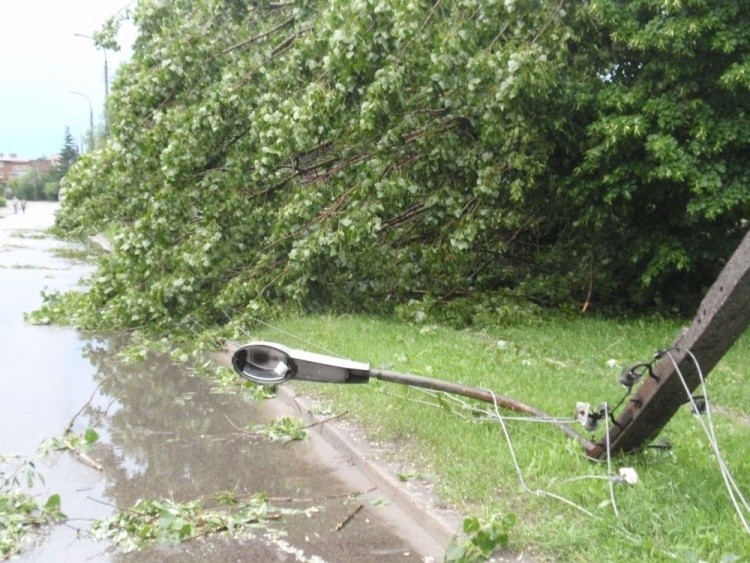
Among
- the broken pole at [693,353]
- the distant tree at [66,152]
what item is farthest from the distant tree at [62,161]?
the broken pole at [693,353]

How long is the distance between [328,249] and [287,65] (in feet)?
8.78

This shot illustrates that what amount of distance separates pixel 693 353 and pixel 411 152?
27.9 feet

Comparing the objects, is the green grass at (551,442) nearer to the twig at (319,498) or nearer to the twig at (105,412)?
the twig at (319,498)

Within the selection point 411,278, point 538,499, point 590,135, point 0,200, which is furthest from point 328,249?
point 0,200

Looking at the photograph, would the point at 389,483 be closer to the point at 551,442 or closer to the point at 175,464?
the point at 551,442

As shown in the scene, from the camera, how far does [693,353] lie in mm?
4672

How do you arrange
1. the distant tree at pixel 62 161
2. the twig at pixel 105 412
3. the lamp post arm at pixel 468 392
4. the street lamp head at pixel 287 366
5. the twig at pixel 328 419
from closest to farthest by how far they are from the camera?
the street lamp head at pixel 287 366
the lamp post arm at pixel 468 392
the twig at pixel 328 419
the twig at pixel 105 412
the distant tree at pixel 62 161

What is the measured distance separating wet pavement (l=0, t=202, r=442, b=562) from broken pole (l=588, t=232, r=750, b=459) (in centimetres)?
141

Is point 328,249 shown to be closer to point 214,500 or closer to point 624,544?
point 214,500

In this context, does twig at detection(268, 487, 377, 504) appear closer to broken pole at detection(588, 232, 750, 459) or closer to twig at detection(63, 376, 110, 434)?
broken pole at detection(588, 232, 750, 459)

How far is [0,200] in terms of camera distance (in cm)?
10062

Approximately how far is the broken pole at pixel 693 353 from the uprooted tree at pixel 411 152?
641cm

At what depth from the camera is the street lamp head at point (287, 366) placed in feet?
17.6

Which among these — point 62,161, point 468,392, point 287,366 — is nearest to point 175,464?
point 287,366
